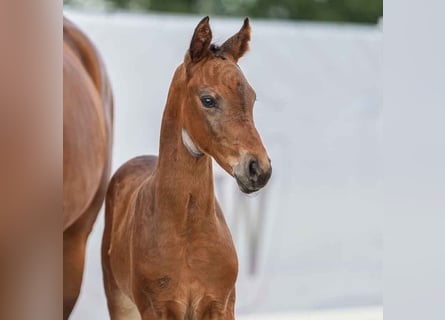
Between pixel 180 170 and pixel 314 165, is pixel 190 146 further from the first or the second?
pixel 314 165

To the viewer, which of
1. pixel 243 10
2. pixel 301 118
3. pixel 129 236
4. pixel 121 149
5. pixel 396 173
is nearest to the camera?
pixel 129 236

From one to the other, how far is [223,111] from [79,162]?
38cm

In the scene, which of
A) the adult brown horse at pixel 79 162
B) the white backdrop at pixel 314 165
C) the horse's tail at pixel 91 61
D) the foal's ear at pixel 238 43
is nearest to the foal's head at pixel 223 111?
the foal's ear at pixel 238 43

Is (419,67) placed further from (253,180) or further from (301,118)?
(301,118)

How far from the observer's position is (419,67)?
1.15m

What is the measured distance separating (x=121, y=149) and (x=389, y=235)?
0.55 m

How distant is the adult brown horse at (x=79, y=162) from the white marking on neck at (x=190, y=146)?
264 millimetres

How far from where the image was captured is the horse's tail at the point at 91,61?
1387 millimetres

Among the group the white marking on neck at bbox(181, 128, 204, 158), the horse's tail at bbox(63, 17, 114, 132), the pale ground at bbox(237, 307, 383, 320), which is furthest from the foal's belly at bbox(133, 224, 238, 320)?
the pale ground at bbox(237, 307, 383, 320)

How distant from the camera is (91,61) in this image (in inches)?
55.6

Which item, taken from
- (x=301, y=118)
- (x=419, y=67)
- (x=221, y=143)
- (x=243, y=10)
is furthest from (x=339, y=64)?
(x=243, y=10)

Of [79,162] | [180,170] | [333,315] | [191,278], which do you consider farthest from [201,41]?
[333,315]

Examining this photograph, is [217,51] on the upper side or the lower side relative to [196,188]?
upper

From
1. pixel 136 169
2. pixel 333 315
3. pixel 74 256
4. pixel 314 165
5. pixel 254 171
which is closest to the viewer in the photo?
pixel 254 171
